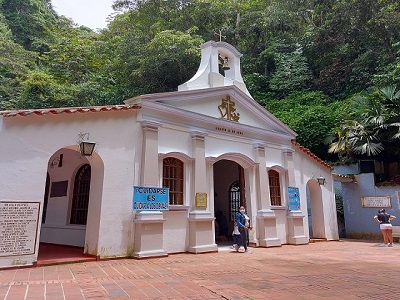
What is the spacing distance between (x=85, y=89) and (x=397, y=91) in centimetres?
1787

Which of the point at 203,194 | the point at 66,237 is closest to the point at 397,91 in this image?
the point at 203,194

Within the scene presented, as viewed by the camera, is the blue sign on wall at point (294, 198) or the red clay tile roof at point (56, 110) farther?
the blue sign on wall at point (294, 198)

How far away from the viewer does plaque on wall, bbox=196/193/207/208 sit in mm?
9773

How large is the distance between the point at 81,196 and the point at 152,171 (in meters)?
3.17

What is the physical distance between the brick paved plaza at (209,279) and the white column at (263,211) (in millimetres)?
2717

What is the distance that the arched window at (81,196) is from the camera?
33.9ft

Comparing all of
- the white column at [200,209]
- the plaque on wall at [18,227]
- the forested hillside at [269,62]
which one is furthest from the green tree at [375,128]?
the plaque on wall at [18,227]

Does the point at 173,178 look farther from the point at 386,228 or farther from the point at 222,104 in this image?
the point at 386,228

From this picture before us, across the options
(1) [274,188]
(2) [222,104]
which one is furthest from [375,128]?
(2) [222,104]

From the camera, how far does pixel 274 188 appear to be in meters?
12.6

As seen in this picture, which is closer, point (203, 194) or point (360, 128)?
point (203, 194)

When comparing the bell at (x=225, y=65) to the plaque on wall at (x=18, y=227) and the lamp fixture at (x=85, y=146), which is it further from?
the plaque on wall at (x=18, y=227)

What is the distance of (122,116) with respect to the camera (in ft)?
29.0

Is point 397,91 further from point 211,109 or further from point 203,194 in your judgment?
point 203,194
